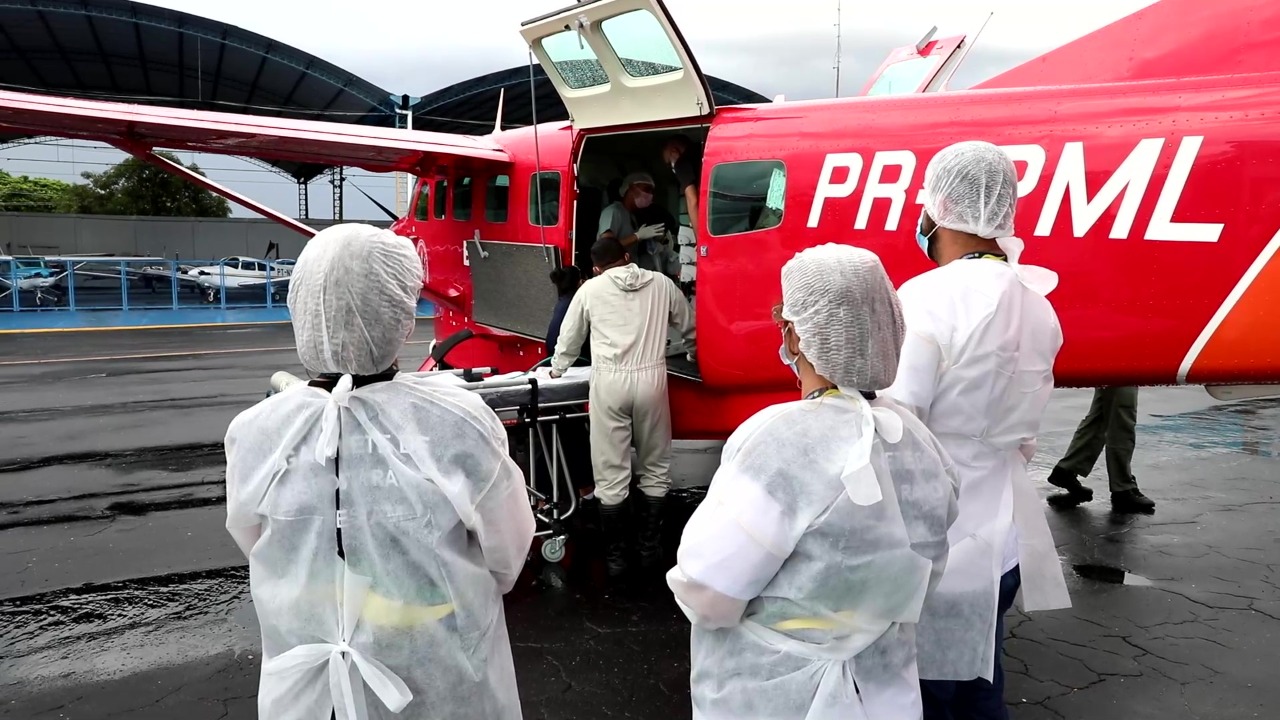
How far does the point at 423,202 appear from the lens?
928cm

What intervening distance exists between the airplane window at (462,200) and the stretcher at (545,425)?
3.45 meters

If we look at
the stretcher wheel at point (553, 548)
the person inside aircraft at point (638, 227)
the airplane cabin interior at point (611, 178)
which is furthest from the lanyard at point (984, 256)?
the airplane cabin interior at point (611, 178)

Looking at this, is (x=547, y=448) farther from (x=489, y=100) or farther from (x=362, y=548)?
(x=489, y=100)

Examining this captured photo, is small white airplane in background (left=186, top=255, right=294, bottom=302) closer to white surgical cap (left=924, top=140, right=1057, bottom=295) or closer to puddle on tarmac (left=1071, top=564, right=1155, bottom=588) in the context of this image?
puddle on tarmac (left=1071, top=564, right=1155, bottom=588)

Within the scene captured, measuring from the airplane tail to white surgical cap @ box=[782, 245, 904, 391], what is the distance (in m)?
3.75

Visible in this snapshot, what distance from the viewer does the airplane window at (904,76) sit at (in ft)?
24.8

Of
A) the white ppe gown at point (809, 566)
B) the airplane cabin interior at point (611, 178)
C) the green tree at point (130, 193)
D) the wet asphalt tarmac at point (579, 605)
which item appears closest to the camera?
the white ppe gown at point (809, 566)

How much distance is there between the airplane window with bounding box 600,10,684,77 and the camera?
5.32 metres

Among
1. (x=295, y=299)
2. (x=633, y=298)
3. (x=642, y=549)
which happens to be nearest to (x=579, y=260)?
(x=633, y=298)

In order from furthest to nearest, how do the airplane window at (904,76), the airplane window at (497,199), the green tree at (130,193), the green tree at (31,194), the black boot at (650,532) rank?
the green tree at (31,194)
the green tree at (130,193)
the airplane window at (497,199)
the airplane window at (904,76)
the black boot at (650,532)

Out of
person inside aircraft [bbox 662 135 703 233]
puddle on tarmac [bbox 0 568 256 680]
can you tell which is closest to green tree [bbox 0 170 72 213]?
puddle on tarmac [bbox 0 568 256 680]

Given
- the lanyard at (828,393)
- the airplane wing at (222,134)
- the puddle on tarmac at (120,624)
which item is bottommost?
the puddle on tarmac at (120,624)

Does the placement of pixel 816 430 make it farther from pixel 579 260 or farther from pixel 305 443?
pixel 579 260

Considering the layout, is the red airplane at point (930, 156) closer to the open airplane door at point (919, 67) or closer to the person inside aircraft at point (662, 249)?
the open airplane door at point (919, 67)
